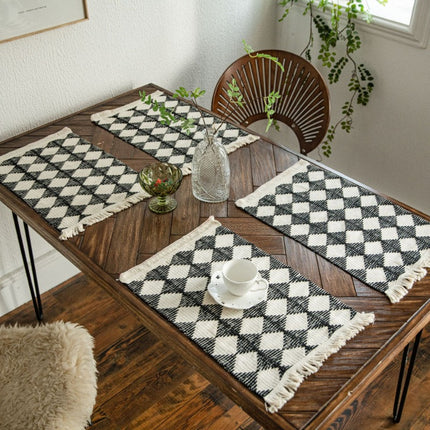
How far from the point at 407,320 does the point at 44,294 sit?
59.1 inches

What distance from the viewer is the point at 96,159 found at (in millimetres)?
1765

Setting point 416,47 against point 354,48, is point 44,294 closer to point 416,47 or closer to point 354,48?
point 354,48

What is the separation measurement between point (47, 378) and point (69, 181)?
0.66 metres

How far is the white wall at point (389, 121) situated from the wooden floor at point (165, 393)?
747 mm

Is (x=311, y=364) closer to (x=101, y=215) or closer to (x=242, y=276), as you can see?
(x=242, y=276)

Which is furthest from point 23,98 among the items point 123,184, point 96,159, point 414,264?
point 414,264

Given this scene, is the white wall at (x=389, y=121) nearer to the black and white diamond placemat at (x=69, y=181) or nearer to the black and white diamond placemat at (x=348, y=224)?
the black and white diamond placemat at (x=348, y=224)

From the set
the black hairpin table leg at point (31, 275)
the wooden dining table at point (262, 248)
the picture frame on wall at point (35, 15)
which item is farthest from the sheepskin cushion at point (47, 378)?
the picture frame on wall at point (35, 15)

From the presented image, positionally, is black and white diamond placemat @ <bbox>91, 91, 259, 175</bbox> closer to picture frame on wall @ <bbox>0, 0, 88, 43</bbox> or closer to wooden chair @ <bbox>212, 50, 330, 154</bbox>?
wooden chair @ <bbox>212, 50, 330, 154</bbox>

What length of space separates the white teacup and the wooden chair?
0.92 meters

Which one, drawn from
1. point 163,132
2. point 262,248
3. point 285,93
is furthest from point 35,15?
point 262,248

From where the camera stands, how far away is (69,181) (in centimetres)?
167

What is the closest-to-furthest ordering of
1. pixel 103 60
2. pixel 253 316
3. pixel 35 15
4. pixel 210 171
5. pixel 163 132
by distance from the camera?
1. pixel 253 316
2. pixel 210 171
3. pixel 35 15
4. pixel 163 132
5. pixel 103 60

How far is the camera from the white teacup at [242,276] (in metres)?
1.27
